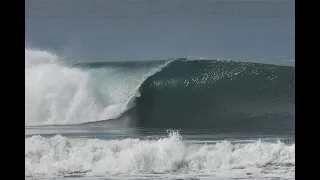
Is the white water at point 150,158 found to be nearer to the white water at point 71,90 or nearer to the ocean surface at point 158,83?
the ocean surface at point 158,83

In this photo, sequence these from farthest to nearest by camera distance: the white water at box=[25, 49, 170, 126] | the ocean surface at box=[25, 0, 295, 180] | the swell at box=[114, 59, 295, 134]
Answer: the swell at box=[114, 59, 295, 134], the white water at box=[25, 49, 170, 126], the ocean surface at box=[25, 0, 295, 180]

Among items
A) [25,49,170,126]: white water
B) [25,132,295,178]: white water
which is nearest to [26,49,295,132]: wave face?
[25,49,170,126]: white water

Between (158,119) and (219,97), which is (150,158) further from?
(219,97)

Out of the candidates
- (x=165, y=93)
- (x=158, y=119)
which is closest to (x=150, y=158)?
(x=158, y=119)

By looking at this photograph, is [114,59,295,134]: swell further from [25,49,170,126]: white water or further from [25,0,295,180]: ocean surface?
[25,49,170,126]: white water

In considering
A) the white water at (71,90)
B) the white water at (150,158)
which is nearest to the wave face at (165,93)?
the white water at (71,90)
